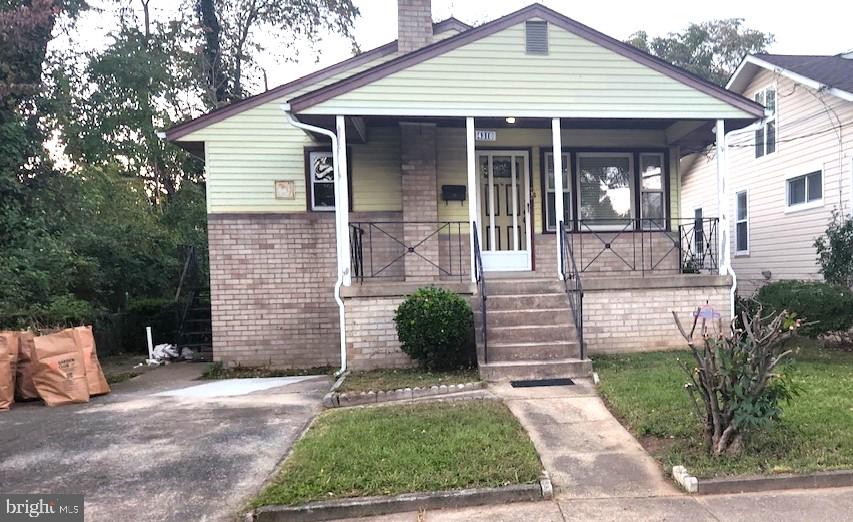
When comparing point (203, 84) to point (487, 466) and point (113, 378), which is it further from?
point (487, 466)

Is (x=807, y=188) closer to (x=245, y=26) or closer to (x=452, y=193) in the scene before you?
(x=452, y=193)

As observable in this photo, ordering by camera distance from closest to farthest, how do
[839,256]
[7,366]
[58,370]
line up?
[7,366] < [58,370] < [839,256]

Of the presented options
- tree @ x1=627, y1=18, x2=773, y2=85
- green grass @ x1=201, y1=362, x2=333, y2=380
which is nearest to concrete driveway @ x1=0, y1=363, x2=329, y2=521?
green grass @ x1=201, y1=362, x2=333, y2=380

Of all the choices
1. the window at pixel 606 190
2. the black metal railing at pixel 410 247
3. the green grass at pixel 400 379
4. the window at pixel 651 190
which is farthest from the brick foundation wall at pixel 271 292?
the window at pixel 651 190

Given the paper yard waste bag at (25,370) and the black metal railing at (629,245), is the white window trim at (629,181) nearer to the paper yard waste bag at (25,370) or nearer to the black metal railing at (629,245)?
the black metal railing at (629,245)

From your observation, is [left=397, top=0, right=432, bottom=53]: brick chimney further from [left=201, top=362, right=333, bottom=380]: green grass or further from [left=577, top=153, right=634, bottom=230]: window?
[left=201, top=362, right=333, bottom=380]: green grass

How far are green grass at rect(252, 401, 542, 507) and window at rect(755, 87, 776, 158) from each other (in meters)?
11.6

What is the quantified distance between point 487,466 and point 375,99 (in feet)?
18.5

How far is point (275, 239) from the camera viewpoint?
915cm

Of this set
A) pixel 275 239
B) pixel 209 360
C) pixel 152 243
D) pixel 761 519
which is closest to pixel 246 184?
pixel 275 239

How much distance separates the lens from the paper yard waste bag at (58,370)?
6.42 metres

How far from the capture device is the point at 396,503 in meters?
3.41

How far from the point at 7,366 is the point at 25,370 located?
254 mm

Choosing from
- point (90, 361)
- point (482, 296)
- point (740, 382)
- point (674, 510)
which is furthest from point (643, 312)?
point (90, 361)
